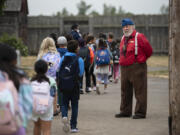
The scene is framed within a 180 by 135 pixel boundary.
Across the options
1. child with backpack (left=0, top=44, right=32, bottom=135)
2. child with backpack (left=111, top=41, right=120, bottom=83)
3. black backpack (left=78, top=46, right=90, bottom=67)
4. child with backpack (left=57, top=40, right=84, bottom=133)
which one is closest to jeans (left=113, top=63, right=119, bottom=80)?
child with backpack (left=111, top=41, right=120, bottom=83)

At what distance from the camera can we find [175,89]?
7551 mm

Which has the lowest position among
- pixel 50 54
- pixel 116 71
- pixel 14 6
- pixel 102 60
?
pixel 116 71

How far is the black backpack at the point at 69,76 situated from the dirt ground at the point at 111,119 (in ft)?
2.58

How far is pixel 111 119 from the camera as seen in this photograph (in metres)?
10.1

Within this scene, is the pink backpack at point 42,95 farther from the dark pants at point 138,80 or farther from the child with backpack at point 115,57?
the child with backpack at point 115,57

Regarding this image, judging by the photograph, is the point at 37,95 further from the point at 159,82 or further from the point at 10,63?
the point at 159,82

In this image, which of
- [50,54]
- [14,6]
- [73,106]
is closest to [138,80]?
[50,54]

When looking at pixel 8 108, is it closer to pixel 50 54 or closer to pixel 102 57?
pixel 50 54

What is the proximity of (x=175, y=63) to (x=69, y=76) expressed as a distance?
1.89 metres

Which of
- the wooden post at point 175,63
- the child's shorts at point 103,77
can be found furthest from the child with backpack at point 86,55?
the wooden post at point 175,63

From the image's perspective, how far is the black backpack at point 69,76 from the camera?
27.9 ft

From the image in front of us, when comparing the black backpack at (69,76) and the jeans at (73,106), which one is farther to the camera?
the jeans at (73,106)

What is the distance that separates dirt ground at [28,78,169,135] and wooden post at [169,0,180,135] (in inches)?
41.1

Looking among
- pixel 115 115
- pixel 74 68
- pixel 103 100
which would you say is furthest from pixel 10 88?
pixel 103 100
